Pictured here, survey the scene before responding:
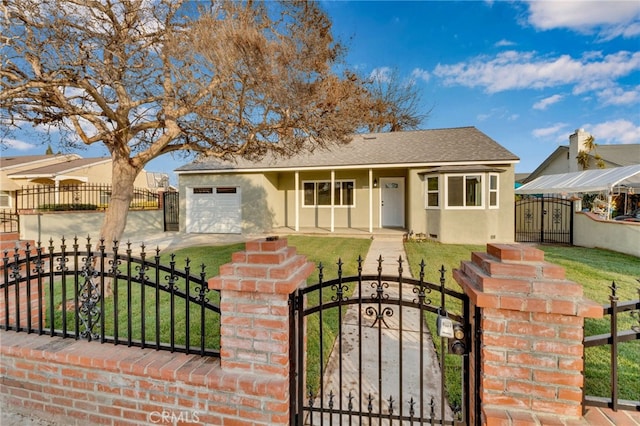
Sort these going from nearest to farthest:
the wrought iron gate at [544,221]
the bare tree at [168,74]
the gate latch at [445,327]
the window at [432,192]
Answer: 1. the gate latch at [445,327]
2. the bare tree at [168,74]
3. the wrought iron gate at [544,221]
4. the window at [432,192]

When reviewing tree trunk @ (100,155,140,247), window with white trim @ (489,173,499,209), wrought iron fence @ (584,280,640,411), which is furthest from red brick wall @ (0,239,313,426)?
window with white trim @ (489,173,499,209)

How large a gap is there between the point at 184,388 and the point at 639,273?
8555 millimetres

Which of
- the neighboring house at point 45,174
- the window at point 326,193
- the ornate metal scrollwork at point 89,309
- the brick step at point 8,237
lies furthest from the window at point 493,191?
the neighboring house at point 45,174

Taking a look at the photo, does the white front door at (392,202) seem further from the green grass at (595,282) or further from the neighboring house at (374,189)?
the green grass at (595,282)

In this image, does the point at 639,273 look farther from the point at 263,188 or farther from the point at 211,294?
the point at 263,188

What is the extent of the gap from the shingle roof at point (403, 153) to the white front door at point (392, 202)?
1589 mm

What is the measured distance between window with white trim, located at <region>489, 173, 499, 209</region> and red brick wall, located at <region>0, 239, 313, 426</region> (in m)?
10.4

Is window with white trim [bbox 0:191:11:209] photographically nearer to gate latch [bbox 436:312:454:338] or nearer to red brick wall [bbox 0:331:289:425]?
red brick wall [bbox 0:331:289:425]

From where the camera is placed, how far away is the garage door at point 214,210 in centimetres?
1353

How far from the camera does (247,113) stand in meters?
4.92

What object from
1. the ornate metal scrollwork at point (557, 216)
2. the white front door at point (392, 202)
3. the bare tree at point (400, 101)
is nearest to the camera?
the ornate metal scrollwork at point (557, 216)

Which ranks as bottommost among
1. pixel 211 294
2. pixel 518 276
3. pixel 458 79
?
pixel 211 294

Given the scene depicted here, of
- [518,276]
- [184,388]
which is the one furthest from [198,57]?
Answer: [518,276]

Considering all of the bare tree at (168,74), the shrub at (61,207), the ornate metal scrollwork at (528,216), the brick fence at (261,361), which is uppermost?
the bare tree at (168,74)
